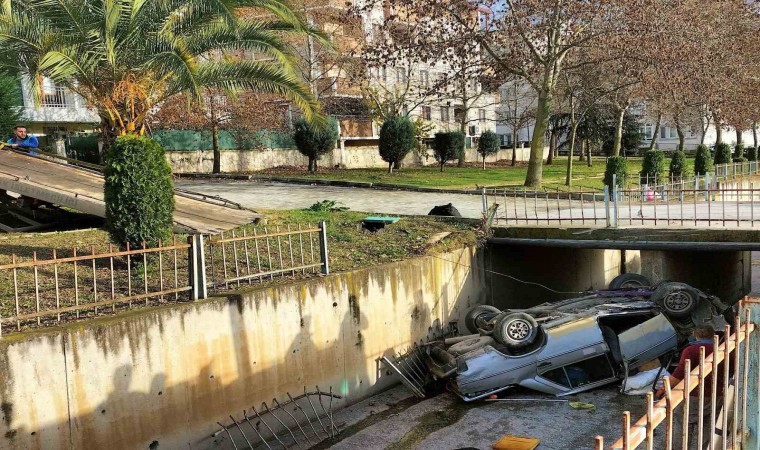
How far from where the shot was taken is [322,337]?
33.9 feet

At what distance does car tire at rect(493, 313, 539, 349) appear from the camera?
10.6 meters

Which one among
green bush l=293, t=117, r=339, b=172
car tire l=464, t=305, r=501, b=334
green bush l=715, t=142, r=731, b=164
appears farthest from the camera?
green bush l=715, t=142, r=731, b=164

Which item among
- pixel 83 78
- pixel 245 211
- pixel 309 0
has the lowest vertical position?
pixel 245 211

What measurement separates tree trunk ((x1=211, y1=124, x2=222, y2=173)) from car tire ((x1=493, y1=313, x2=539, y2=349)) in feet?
61.6

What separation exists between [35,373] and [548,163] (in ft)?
122

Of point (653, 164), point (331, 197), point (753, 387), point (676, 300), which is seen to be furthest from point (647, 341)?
point (653, 164)

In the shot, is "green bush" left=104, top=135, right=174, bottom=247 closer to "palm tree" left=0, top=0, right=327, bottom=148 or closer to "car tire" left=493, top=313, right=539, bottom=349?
"palm tree" left=0, top=0, right=327, bottom=148

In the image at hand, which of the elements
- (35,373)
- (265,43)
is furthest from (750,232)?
(35,373)

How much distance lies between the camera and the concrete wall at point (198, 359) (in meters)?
7.12

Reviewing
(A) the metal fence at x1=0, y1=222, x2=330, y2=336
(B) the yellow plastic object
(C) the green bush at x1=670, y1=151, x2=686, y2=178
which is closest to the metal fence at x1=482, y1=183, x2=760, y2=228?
(B) the yellow plastic object

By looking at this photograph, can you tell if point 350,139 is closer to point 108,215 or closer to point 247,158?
point 247,158

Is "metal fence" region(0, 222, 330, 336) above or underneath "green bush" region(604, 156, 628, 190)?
underneath

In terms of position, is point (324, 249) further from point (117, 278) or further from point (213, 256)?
point (117, 278)

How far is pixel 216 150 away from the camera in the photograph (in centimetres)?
2759
